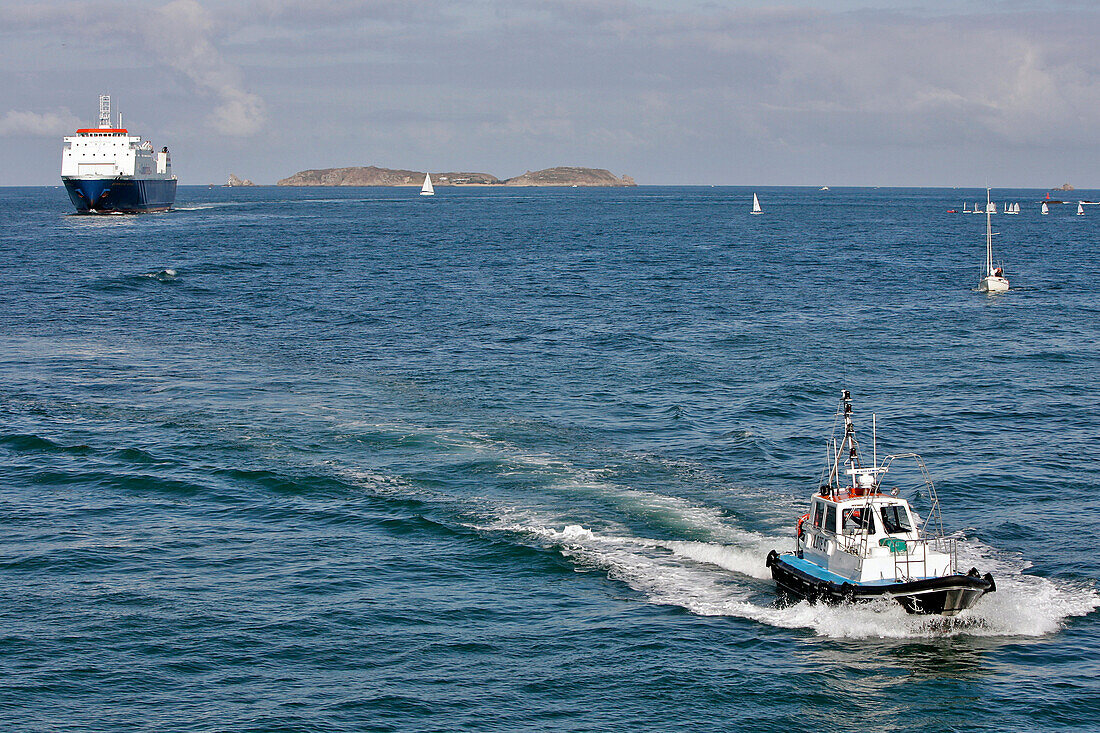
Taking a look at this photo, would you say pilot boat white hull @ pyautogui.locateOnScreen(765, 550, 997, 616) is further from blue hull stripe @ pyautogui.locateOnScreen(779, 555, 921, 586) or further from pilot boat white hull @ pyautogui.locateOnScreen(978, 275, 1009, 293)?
pilot boat white hull @ pyautogui.locateOnScreen(978, 275, 1009, 293)

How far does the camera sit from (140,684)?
24.0 metres

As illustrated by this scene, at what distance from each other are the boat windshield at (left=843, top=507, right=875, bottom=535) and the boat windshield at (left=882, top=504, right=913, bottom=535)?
1.25 feet

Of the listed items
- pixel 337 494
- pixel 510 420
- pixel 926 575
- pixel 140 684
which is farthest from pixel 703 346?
pixel 140 684

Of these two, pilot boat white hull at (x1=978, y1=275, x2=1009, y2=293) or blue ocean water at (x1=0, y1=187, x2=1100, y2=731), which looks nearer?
blue ocean water at (x1=0, y1=187, x2=1100, y2=731)

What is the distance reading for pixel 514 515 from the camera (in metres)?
35.3

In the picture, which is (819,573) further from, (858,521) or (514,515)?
(514,515)

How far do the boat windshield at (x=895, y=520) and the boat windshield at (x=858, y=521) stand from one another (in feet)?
1.25

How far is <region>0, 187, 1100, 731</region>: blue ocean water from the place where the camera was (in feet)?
78.5

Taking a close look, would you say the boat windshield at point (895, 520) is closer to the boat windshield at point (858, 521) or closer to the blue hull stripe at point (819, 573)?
the boat windshield at point (858, 521)

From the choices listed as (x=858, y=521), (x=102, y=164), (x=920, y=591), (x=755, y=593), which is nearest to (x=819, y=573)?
(x=858, y=521)

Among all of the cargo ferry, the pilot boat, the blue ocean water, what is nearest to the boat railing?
the pilot boat

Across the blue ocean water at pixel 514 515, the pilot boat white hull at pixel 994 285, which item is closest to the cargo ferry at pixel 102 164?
the blue ocean water at pixel 514 515

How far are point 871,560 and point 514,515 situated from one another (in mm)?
12252

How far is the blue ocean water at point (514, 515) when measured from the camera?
78.5 feet
